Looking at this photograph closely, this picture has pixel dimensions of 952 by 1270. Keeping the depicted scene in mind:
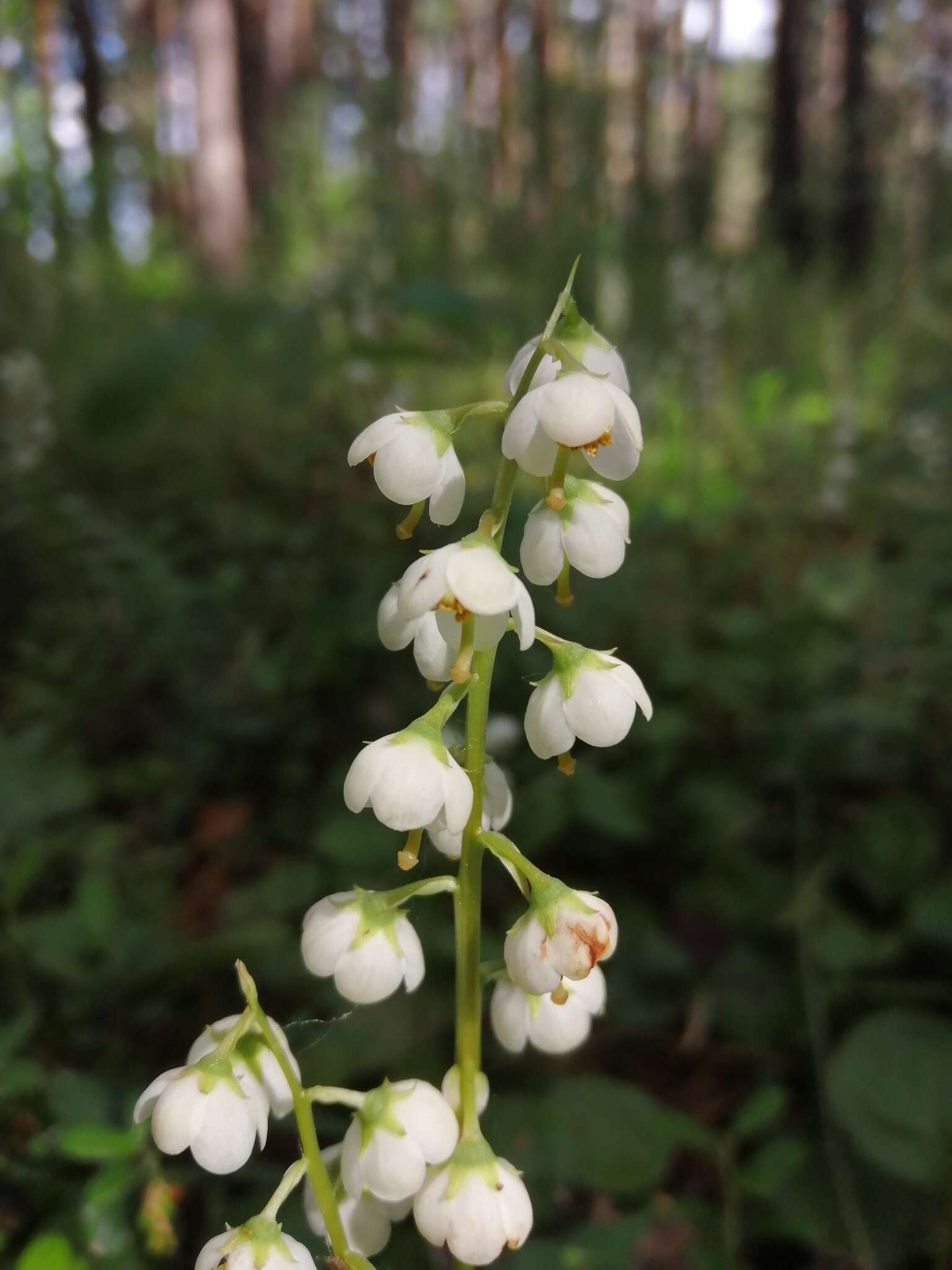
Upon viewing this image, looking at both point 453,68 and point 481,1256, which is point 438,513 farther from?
point 453,68

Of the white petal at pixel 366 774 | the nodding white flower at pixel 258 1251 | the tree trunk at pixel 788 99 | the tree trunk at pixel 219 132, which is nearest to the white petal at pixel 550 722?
the white petal at pixel 366 774

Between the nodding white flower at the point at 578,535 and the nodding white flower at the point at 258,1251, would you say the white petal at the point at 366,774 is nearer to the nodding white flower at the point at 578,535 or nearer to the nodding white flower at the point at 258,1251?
the nodding white flower at the point at 578,535

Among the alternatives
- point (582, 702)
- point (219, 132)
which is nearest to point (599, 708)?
point (582, 702)

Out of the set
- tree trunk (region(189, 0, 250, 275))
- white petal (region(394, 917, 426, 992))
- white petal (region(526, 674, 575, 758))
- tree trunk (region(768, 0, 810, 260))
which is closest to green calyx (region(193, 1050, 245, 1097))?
white petal (region(394, 917, 426, 992))

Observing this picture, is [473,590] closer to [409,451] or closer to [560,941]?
[409,451]

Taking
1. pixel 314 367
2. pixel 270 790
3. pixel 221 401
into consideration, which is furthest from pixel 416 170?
pixel 270 790

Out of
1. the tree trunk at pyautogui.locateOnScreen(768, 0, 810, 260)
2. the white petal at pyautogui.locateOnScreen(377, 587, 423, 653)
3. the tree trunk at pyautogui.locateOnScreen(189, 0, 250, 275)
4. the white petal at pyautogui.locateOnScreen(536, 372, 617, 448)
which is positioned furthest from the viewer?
the tree trunk at pyautogui.locateOnScreen(768, 0, 810, 260)

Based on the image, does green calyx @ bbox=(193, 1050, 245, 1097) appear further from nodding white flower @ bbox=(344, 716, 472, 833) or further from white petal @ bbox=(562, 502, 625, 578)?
white petal @ bbox=(562, 502, 625, 578)

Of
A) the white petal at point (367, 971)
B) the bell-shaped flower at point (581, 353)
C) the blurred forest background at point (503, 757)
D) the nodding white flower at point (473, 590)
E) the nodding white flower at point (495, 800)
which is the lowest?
the blurred forest background at point (503, 757)
